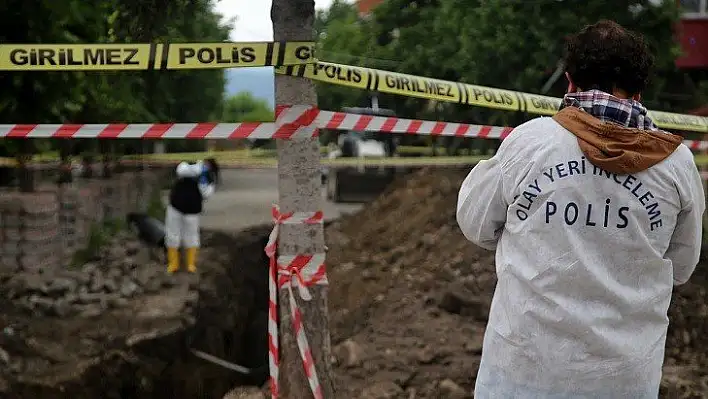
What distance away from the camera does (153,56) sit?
152 inches

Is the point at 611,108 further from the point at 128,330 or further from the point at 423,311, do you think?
the point at 128,330

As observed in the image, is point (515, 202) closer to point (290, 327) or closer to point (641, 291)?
point (641, 291)

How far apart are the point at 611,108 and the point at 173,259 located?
10102mm

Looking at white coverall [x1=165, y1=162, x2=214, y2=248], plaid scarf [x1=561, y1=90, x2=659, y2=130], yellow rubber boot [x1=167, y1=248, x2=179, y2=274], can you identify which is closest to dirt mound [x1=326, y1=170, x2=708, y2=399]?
white coverall [x1=165, y1=162, x2=214, y2=248]

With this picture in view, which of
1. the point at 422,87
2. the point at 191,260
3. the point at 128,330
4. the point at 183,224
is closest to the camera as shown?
the point at 422,87

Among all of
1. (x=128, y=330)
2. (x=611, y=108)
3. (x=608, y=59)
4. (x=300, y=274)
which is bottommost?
(x=128, y=330)

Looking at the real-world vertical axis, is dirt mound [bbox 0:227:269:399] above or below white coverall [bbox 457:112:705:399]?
below

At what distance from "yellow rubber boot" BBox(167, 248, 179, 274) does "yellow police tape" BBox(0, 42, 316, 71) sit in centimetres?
814

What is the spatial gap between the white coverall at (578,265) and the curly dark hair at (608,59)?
18 cm

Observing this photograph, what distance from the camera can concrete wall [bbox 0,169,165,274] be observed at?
32.8 ft

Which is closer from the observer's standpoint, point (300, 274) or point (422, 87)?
point (300, 274)

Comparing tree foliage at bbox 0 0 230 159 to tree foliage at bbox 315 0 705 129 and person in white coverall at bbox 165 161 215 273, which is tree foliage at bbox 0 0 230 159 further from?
tree foliage at bbox 315 0 705 129

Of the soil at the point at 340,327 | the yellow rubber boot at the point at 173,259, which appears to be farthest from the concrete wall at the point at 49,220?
the yellow rubber boot at the point at 173,259

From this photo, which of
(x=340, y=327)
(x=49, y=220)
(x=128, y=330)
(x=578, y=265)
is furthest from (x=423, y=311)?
(x=49, y=220)
